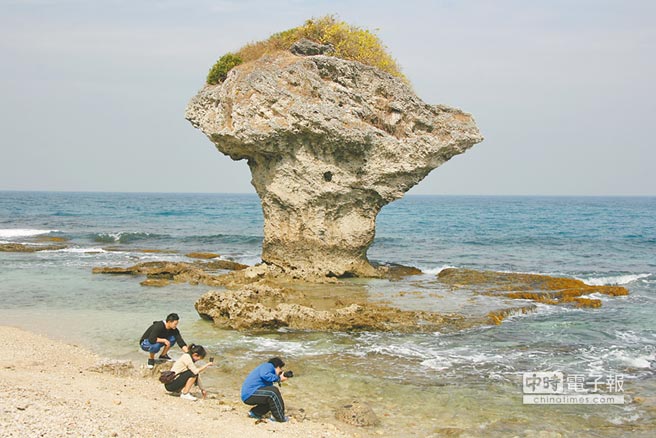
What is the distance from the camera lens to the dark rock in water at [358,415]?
34.0 feet

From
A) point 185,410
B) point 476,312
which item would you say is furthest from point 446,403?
point 476,312

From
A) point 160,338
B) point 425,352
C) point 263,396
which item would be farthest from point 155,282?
point 263,396

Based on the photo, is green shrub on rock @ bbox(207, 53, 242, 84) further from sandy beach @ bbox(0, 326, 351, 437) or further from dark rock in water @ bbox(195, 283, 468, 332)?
sandy beach @ bbox(0, 326, 351, 437)

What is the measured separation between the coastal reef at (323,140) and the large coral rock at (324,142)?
40 millimetres

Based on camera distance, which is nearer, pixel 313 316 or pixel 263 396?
pixel 263 396

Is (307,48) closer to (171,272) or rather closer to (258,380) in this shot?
(171,272)

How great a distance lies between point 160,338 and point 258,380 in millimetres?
3725

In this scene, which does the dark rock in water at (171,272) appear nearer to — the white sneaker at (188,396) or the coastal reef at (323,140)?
the coastal reef at (323,140)

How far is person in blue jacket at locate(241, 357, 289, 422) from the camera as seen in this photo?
10.2m

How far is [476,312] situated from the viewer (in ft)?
59.6

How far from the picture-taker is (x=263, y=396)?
10266mm

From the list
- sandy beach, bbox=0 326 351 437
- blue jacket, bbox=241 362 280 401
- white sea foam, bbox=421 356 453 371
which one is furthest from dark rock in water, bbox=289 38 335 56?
blue jacket, bbox=241 362 280 401

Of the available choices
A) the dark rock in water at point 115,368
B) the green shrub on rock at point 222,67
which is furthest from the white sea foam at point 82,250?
the dark rock in water at point 115,368

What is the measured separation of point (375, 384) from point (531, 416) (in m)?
3.14
